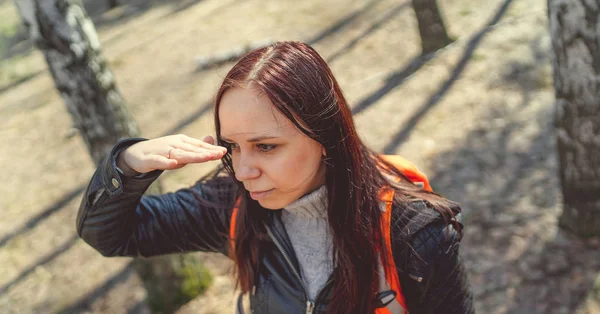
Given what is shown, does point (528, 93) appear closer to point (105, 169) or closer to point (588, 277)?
point (588, 277)

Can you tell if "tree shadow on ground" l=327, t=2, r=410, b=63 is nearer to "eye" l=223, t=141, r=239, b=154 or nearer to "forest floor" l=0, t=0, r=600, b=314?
"forest floor" l=0, t=0, r=600, b=314

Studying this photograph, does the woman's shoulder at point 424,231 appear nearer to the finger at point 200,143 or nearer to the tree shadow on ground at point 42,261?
the finger at point 200,143

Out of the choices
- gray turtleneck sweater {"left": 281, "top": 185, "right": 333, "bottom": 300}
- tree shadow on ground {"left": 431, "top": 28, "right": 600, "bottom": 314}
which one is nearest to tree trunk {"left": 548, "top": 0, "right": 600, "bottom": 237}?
tree shadow on ground {"left": 431, "top": 28, "right": 600, "bottom": 314}

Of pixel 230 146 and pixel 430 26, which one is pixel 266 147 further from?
pixel 430 26

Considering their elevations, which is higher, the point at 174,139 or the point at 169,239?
the point at 174,139

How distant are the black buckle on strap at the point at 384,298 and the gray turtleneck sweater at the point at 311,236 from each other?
21 centimetres

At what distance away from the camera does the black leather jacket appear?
2.04 meters

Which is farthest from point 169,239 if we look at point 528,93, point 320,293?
point 528,93

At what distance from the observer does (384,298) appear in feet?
6.86

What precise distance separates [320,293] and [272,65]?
88cm

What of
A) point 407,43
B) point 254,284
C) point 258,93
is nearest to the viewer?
point 258,93

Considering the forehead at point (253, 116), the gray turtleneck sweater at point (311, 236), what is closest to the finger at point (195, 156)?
the forehead at point (253, 116)

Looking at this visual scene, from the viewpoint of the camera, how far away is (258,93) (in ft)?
6.19

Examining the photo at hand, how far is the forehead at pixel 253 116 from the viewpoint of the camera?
1880mm
